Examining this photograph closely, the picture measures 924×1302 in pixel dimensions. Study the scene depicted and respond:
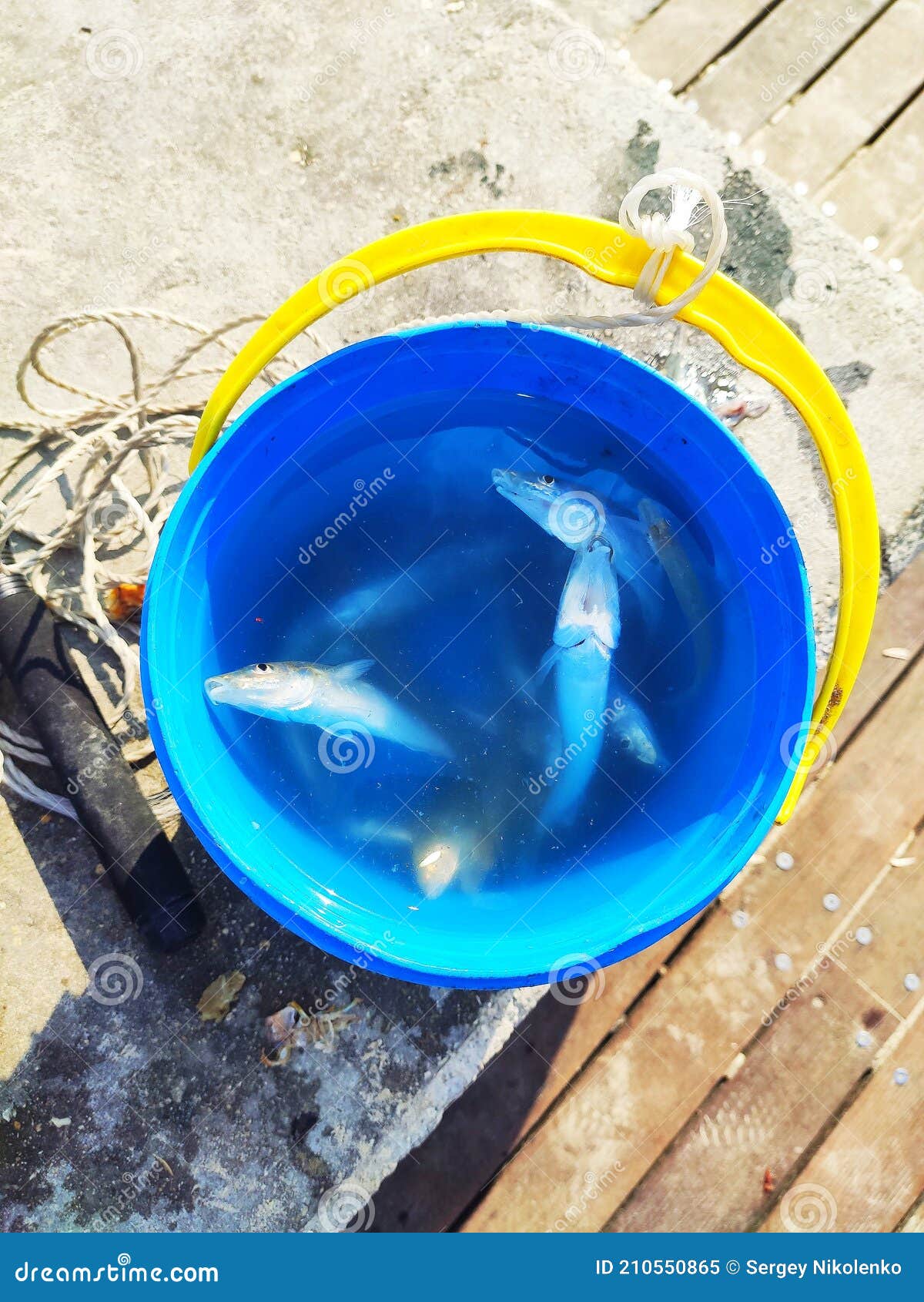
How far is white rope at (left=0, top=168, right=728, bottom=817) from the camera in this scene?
7.91 feet

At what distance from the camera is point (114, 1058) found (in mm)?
2486

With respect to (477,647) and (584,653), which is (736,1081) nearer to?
(584,653)

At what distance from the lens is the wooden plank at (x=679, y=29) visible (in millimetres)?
2900

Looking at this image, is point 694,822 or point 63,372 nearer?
point 694,822

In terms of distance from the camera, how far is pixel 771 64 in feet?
9.55

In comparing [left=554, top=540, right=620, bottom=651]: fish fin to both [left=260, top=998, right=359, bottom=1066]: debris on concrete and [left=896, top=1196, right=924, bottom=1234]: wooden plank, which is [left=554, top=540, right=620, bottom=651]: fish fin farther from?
[left=896, top=1196, right=924, bottom=1234]: wooden plank

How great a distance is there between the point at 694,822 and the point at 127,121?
2.61 meters

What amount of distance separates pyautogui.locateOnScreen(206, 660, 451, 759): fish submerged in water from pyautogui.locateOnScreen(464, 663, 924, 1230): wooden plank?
42.7 inches

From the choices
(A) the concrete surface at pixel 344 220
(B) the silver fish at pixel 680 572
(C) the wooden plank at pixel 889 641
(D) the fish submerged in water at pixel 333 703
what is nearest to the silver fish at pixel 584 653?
(B) the silver fish at pixel 680 572
